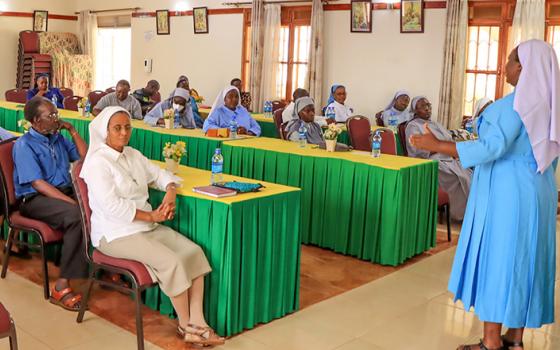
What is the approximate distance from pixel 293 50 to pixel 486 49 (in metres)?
3.50

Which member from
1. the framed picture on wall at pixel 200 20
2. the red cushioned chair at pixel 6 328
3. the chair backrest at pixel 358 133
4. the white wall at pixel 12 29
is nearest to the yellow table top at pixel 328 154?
the chair backrest at pixel 358 133

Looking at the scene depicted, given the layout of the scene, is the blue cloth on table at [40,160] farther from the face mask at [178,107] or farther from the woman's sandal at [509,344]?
the face mask at [178,107]

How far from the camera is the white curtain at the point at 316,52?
1092cm

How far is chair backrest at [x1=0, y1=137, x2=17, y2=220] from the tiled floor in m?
0.57

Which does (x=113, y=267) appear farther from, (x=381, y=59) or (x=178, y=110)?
(x=381, y=59)

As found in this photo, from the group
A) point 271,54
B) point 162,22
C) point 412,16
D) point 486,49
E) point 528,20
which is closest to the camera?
point 528,20

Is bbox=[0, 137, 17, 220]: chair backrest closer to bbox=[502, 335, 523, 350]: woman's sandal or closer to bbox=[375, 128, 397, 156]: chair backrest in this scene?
bbox=[502, 335, 523, 350]: woman's sandal

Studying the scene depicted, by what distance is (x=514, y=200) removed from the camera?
3092 mm

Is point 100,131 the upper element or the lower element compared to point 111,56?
lower

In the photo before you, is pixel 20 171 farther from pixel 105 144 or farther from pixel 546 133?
pixel 546 133

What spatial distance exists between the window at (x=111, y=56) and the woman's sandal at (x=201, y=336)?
12.7 m

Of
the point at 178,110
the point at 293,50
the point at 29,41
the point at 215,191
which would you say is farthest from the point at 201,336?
the point at 29,41

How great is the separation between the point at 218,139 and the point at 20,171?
234 cm

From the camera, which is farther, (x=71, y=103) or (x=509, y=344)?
(x=71, y=103)
